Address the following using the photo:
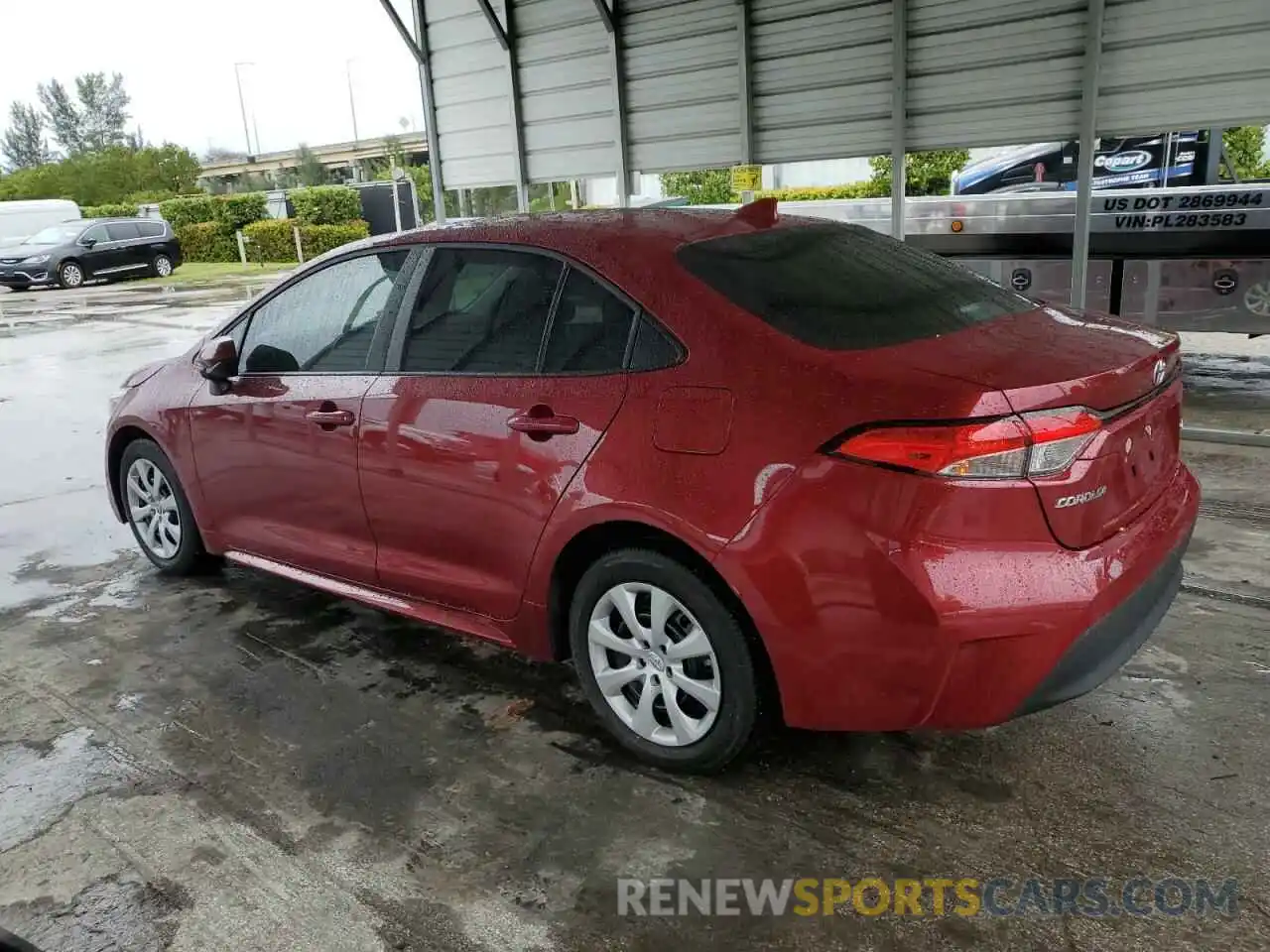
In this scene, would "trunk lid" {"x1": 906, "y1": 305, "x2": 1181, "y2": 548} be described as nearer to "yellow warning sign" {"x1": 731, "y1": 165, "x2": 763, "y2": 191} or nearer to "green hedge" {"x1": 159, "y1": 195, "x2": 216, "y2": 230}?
"yellow warning sign" {"x1": 731, "y1": 165, "x2": 763, "y2": 191}

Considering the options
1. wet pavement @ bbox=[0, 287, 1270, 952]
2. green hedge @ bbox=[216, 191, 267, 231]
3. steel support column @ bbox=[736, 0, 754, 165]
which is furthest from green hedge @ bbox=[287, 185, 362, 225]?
wet pavement @ bbox=[0, 287, 1270, 952]

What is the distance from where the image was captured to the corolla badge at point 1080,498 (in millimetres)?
2391

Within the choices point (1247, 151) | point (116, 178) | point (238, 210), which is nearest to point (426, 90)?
point (1247, 151)

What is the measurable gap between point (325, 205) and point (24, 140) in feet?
185

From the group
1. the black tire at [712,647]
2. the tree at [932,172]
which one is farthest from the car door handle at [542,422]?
the tree at [932,172]

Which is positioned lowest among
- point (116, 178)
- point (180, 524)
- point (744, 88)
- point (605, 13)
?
point (180, 524)

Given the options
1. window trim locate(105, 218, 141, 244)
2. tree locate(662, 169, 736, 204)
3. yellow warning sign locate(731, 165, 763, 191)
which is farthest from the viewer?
window trim locate(105, 218, 141, 244)

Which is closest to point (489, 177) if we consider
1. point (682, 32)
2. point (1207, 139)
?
point (682, 32)

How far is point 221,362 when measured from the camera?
157 inches

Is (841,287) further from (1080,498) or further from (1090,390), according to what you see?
(1080,498)

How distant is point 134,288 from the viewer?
22797 millimetres

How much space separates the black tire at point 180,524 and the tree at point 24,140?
261 ft

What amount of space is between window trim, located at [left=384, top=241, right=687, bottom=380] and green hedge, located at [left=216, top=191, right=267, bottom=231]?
29.0 metres

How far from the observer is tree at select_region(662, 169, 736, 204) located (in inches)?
799
